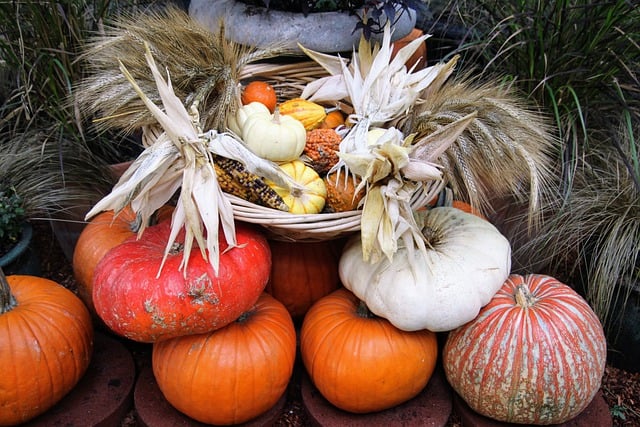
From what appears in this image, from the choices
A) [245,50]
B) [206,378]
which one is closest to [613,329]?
[206,378]

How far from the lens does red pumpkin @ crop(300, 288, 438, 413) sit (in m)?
1.66

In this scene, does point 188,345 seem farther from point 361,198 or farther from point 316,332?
point 361,198

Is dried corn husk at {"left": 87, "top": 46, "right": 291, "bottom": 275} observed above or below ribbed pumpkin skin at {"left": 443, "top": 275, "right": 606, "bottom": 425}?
above

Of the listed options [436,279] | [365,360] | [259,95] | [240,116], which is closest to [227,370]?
[365,360]

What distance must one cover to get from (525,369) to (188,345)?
908 mm

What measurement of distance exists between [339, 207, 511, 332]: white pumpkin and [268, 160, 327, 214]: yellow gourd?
207mm

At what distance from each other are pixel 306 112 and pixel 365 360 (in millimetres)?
773

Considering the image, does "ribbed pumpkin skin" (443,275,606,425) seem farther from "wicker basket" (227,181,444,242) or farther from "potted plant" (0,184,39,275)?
"potted plant" (0,184,39,275)

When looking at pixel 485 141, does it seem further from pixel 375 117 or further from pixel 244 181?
pixel 244 181

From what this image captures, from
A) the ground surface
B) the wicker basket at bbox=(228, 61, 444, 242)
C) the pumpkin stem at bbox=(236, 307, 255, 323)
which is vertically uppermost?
the wicker basket at bbox=(228, 61, 444, 242)

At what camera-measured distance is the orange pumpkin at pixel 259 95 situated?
1897 millimetres

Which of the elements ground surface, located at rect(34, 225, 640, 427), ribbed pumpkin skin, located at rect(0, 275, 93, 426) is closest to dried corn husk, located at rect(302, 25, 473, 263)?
ground surface, located at rect(34, 225, 640, 427)

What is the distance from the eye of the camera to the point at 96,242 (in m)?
1.95

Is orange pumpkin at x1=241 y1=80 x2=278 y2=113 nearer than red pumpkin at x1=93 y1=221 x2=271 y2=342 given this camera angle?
No
